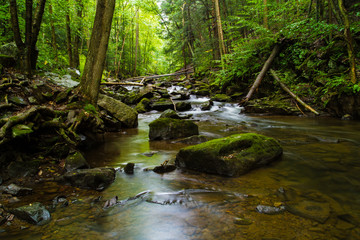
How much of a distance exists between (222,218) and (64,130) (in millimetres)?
4118

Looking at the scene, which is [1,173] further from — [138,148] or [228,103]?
[228,103]

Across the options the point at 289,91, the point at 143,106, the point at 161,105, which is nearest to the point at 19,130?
the point at 143,106

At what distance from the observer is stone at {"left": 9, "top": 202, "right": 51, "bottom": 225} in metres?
2.39

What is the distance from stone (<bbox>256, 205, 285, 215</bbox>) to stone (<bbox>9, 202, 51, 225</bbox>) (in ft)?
8.49

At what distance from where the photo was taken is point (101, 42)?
6305 millimetres

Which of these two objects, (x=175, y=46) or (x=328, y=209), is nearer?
(x=328, y=209)

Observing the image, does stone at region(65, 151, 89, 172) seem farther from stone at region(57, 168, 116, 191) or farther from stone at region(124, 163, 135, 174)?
stone at region(124, 163, 135, 174)

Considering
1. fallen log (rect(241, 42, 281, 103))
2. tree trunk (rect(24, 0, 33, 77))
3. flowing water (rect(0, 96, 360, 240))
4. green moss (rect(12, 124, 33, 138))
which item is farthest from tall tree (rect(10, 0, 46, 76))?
fallen log (rect(241, 42, 281, 103))

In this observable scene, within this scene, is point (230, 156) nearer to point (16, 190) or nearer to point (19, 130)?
point (16, 190)

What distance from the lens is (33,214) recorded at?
7.94 feet

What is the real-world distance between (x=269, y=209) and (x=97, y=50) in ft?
20.4

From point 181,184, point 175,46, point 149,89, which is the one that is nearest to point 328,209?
point 181,184

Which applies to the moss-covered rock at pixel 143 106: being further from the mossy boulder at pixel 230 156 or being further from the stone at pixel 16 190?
the stone at pixel 16 190

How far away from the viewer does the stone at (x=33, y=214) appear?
2391 mm
